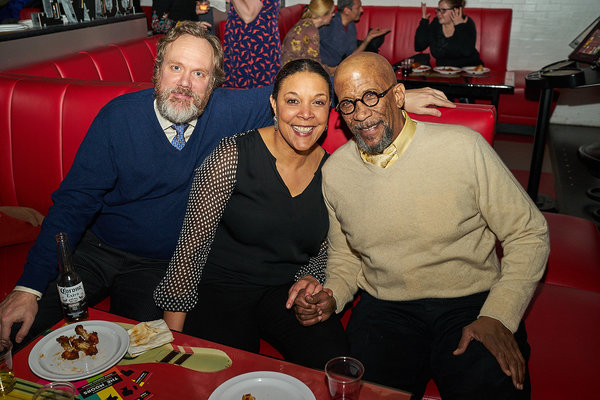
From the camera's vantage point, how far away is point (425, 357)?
160 centimetres

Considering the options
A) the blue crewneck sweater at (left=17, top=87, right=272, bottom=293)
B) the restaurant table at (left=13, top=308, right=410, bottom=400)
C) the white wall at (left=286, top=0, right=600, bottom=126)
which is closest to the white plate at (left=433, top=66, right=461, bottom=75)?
the white wall at (left=286, top=0, right=600, bottom=126)

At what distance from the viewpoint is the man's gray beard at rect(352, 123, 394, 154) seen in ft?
5.33

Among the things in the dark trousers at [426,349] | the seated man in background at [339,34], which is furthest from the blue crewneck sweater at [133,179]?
the seated man in background at [339,34]

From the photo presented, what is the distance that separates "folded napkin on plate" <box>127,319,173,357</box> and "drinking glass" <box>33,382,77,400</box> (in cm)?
19

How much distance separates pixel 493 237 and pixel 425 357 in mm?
470

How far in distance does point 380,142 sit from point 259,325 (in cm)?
79

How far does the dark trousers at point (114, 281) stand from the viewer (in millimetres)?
1851

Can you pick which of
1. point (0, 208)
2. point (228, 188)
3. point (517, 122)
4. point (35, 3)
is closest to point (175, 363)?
point (228, 188)

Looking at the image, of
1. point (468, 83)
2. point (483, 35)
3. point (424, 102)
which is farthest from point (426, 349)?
point (483, 35)

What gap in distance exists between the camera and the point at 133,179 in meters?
1.97

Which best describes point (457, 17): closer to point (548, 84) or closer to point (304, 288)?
point (548, 84)

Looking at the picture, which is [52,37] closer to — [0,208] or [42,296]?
[0,208]

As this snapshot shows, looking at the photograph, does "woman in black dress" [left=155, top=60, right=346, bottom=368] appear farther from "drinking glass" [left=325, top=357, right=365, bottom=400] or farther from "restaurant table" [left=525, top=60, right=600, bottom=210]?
"restaurant table" [left=525, top=60, right=600, bottom=210]

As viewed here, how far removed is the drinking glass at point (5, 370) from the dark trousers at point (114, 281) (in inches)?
24.4
